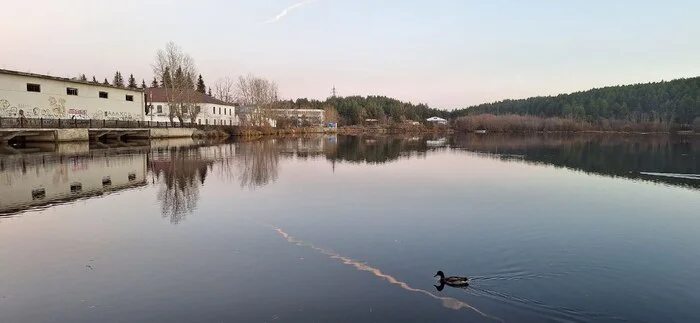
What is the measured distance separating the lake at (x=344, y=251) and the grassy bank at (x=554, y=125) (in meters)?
107

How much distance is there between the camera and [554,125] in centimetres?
11981

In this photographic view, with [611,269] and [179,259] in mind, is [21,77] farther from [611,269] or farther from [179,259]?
[611,269]

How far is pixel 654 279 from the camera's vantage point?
7648 millimetres

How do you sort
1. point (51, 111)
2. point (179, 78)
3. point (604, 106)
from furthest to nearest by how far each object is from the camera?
point (604, 106) < point (179, 78) < point (51, 111)

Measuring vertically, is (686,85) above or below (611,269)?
above

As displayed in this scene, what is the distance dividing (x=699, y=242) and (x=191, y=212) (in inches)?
487

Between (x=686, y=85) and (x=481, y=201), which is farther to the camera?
(x=686, y=85)

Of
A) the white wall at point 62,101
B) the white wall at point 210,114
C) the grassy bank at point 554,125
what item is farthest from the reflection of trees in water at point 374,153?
the grassy bank at point 554,125

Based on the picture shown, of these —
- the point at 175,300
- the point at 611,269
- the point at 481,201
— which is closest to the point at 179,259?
the point at 175,300

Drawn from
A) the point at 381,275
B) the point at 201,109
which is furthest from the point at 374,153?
the point at 201,109

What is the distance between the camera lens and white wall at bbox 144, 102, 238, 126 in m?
79.1

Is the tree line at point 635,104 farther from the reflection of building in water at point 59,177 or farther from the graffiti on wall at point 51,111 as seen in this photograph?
the reflection of building in water at point 59,177

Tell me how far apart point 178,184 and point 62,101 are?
36.5 metres

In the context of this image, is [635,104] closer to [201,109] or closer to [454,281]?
[201,109]
